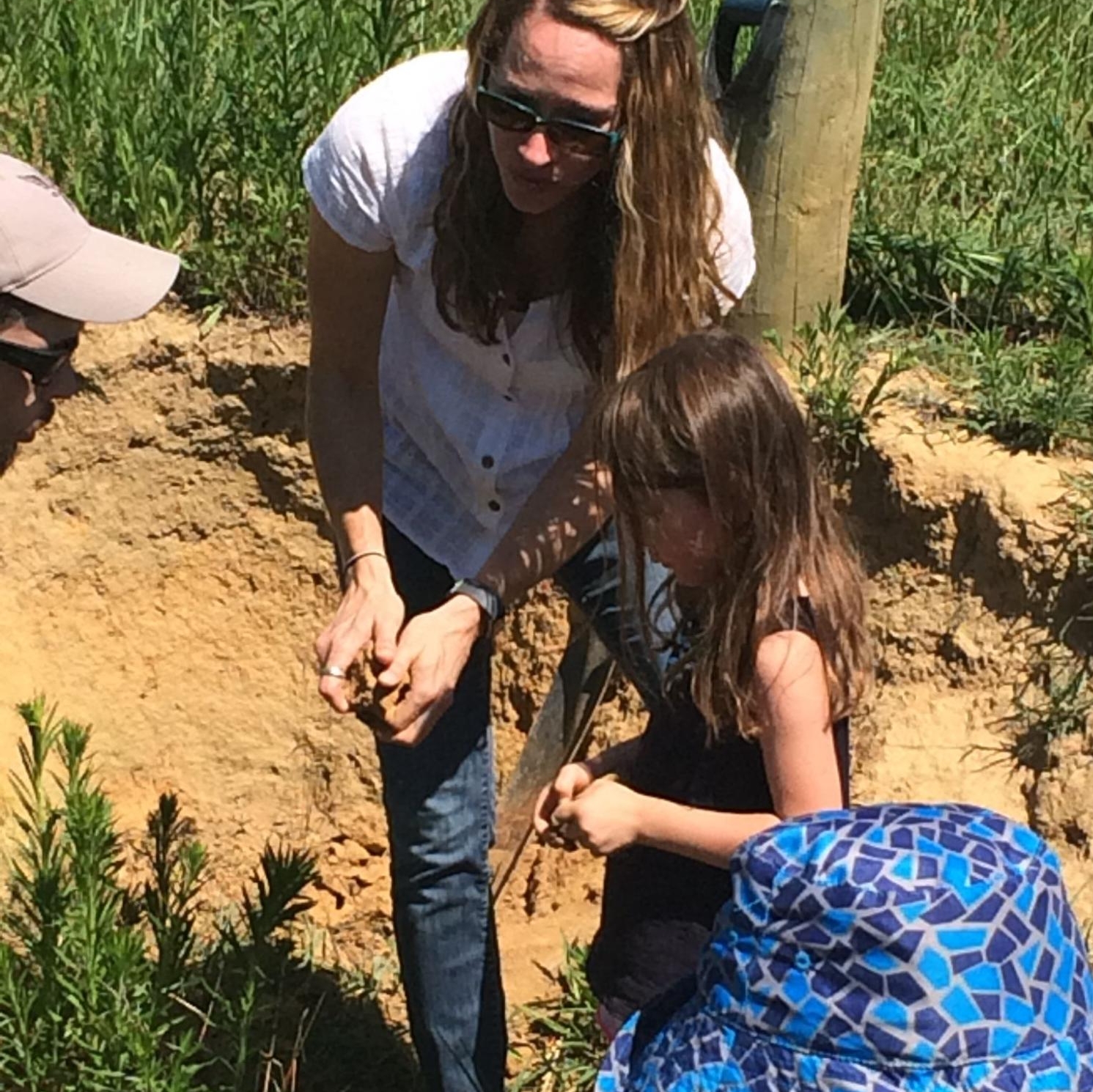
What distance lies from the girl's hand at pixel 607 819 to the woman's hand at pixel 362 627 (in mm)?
403

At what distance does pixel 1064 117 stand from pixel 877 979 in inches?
123

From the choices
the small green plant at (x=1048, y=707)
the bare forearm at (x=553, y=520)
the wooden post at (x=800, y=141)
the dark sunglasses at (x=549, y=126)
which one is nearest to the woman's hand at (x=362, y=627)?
the bare forearm at (x=553, y=520)

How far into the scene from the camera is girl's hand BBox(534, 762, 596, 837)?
2125 millimetres

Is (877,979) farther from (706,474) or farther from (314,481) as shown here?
(314,481)

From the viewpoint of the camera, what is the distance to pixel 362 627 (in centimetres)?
241

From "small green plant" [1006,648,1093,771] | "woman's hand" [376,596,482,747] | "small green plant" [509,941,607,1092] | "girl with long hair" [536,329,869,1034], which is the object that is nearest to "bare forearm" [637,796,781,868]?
"girl with long hair" [536,329,869,1034]

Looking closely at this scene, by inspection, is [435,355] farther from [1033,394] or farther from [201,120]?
[201,120]

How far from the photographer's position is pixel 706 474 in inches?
78.7

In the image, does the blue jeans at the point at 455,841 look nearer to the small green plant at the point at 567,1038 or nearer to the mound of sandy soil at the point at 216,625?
the small green plant at the point at 567,1038

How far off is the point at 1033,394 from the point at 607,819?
5.44 ft

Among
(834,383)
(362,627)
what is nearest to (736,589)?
(362,627)

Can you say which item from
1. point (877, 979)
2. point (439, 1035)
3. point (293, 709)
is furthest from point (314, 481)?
point (877, 979)

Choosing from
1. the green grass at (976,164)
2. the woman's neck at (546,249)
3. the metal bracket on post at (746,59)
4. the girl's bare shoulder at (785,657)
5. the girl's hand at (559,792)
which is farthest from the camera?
the green grass at (976,164)

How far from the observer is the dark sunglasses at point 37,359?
2.00 meters
